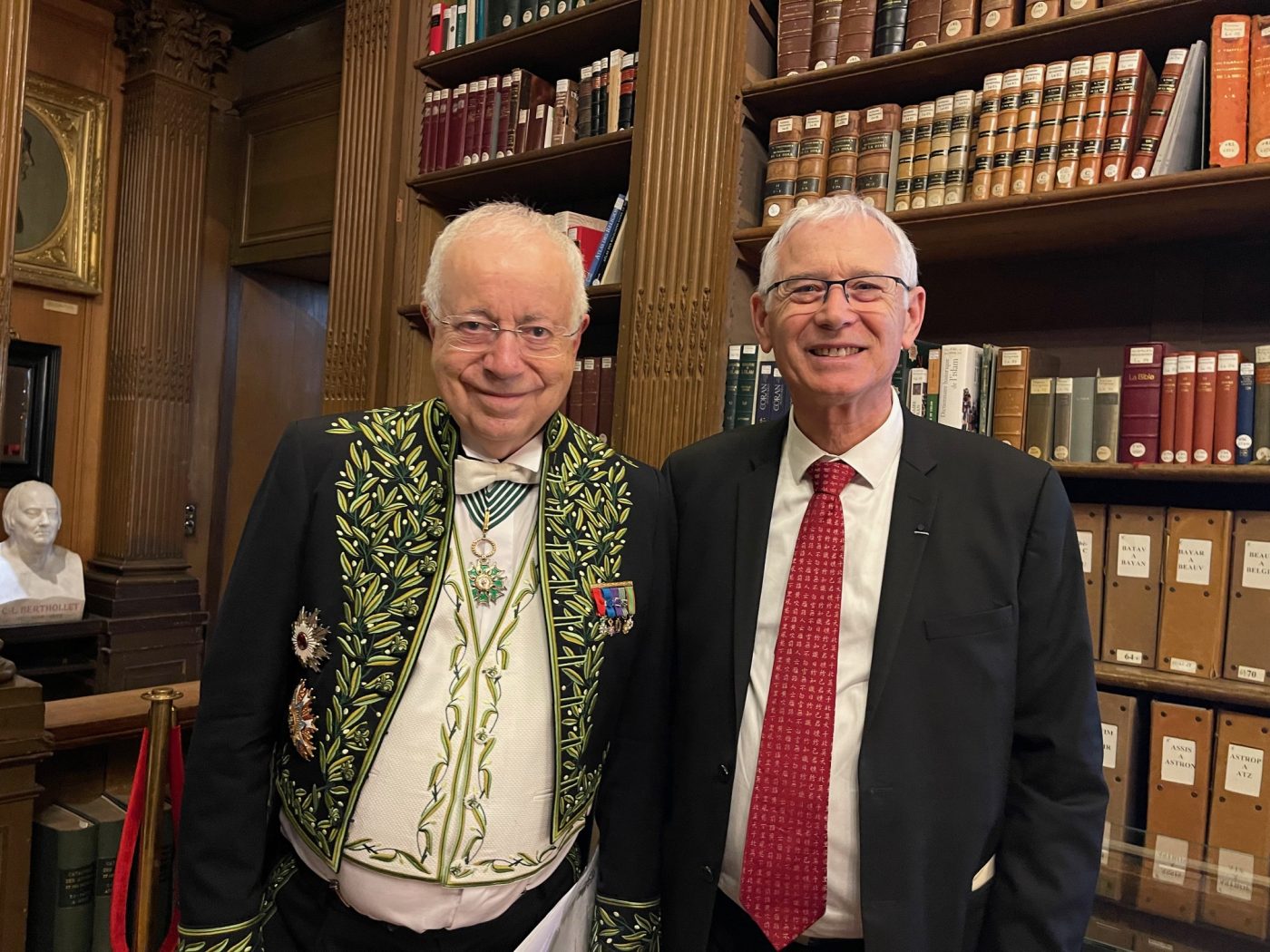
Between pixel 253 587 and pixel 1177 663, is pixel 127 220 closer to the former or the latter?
pixel 253 587

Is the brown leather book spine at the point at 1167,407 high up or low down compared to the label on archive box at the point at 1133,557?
up

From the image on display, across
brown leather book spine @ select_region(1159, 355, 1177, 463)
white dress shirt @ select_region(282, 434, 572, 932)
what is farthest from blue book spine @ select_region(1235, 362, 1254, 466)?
white dress shirt @ select_region(282, 434, 572, 932)

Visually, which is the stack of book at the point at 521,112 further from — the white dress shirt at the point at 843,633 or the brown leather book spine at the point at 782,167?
the white dress shirt at the point at 843,633

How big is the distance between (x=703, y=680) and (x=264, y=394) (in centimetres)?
437

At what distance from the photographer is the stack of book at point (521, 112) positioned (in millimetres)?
2719

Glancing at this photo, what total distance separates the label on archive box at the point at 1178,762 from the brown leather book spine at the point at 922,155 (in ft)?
4.16

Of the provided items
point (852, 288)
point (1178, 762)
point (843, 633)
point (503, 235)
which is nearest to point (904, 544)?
point (843, 633)

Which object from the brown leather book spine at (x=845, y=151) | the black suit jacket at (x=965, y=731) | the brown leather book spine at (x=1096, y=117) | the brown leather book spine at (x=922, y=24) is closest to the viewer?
the black suit jacket at (x=965, y=731)

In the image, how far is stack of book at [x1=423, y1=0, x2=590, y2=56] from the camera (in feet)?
9.35

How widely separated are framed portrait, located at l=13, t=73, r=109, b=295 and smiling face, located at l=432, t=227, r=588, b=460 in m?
3.91

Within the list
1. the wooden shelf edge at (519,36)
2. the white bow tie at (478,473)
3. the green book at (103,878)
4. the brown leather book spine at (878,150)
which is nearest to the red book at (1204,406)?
the brown leather book spine at (878,150)

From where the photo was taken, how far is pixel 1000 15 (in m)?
2.03

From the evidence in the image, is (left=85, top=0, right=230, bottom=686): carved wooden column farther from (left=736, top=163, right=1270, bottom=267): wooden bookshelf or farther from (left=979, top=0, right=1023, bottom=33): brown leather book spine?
(left=979, top=0, right=1023, bottom=33): brown leather book spine

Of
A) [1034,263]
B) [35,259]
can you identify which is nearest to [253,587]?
[1034,263]
